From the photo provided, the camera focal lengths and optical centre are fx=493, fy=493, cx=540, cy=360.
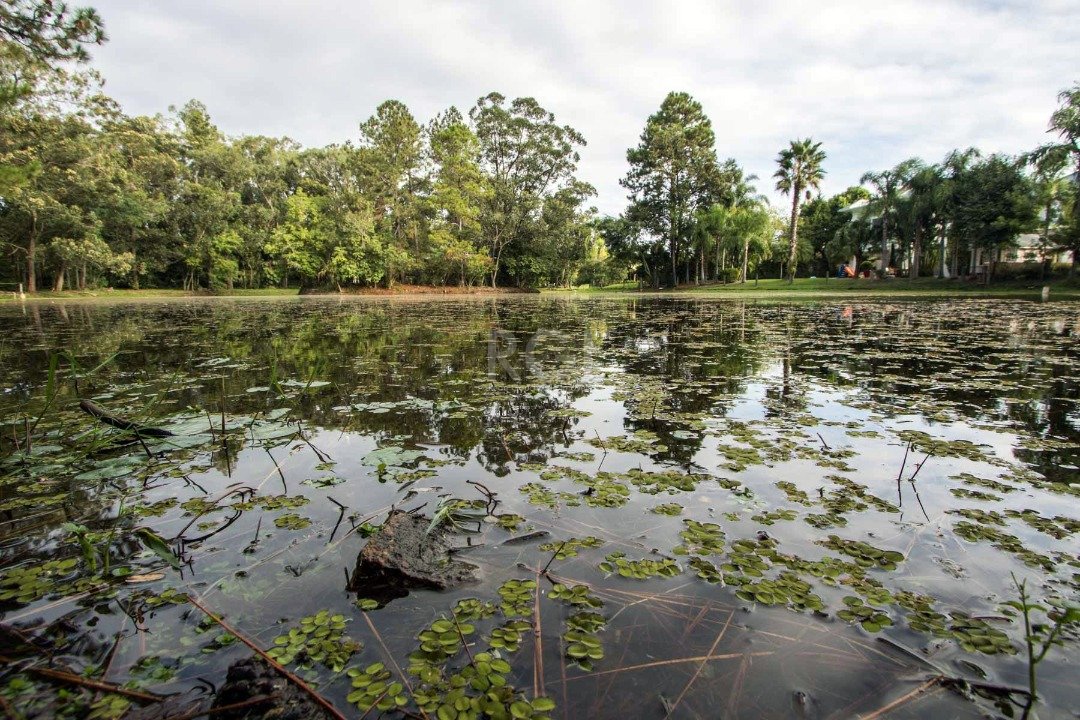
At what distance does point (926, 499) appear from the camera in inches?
107

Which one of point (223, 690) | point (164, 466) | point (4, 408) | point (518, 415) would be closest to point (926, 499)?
point (518, 415)

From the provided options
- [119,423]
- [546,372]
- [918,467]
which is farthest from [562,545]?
[546,372]

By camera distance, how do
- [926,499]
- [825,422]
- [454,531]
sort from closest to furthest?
1. [454,531]
2. [926,499]
3. [825,422]

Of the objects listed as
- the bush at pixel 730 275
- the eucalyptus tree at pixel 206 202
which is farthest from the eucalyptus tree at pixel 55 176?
the bush at pixel 730 275

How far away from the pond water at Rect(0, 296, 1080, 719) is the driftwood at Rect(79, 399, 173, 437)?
0.37 ft

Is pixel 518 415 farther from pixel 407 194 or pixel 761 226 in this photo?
pixel 761 226

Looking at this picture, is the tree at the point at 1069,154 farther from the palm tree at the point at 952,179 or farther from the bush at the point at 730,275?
the bush at the point at 730,275

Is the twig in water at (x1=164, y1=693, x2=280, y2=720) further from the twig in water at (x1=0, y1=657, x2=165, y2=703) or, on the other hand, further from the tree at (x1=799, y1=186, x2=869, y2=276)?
the tree at (x1=799, y1=186, x2=869, y2=276)

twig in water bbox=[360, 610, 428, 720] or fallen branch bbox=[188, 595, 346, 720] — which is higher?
fallen branch bbox=[188, 595, 346, 720]

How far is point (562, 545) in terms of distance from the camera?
2244mm

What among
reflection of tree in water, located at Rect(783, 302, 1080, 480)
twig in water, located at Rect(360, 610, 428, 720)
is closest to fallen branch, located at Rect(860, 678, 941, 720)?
twig in water, located at Rect(360, 610, 428, 720)

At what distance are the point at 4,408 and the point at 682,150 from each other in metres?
42.3

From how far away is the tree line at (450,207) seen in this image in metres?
29.6

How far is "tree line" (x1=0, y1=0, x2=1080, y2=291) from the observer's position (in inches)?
1167
